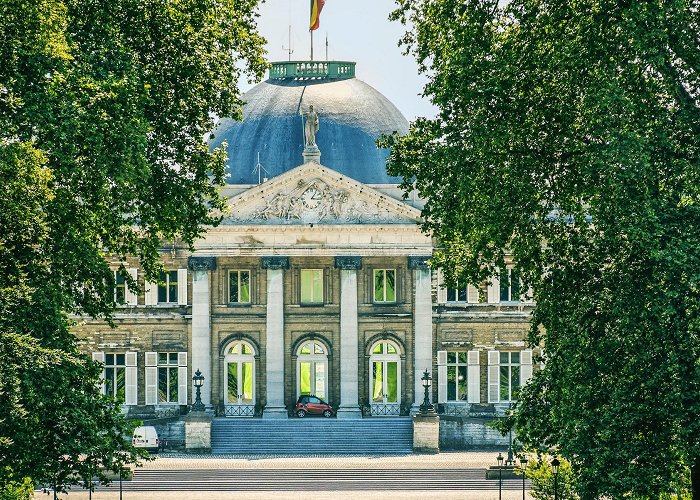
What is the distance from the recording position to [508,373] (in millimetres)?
71250

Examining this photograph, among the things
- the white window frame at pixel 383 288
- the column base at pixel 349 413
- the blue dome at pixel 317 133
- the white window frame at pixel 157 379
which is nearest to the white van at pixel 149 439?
the white window frame at pixel 157 379

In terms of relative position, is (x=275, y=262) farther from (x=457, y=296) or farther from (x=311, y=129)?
(x=457, y=296)

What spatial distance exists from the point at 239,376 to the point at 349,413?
16.5ft

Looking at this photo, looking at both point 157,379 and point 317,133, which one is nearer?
point 157,379

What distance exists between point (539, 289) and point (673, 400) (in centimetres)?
514

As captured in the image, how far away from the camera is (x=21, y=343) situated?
2972 cm

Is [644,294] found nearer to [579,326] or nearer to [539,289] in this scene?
[579,326]

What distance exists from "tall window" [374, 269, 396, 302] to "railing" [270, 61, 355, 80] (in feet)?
39.3

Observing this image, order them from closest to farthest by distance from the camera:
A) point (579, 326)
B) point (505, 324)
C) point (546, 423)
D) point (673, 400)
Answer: point (673, 400)
point (579, 326)
point (546, 423)
point (505, 324)

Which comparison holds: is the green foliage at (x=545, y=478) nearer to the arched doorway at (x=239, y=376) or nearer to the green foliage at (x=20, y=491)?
the green foliage at (x=20, y=491)

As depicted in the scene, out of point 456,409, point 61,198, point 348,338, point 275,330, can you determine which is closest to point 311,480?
point 348,338

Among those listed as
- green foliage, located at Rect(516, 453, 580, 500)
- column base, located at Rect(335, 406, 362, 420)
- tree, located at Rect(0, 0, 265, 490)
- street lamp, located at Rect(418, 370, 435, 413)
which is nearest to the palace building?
column base, located at Rect(335, 406, 362, 420)

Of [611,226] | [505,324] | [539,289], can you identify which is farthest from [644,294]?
[505,324]

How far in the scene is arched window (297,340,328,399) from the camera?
7138 centimetres
